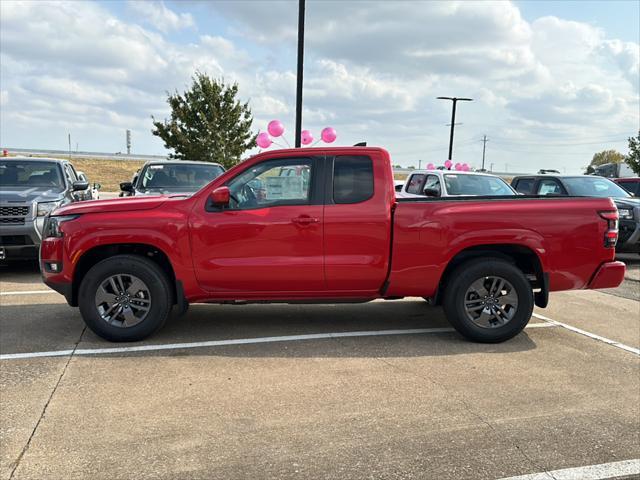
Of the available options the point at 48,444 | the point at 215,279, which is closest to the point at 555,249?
the point at 215,279

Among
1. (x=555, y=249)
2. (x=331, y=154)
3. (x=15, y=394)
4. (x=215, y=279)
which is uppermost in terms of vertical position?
(x=331, y=154)

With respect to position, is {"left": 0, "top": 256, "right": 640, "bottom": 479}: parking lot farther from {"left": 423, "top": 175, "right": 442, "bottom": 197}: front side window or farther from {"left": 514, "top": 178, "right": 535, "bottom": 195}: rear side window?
{"left": 514, "top": 178, "right": 535, "bottom": 195}: rear side window

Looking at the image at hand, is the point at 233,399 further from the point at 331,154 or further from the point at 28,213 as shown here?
the point at 28,213

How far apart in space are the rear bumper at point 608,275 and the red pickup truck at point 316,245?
1 cm

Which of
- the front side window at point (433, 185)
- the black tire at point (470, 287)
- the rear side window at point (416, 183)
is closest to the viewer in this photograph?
the black tire at point (470, 287)

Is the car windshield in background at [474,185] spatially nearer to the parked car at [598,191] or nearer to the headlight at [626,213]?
the parked car at [598,191]

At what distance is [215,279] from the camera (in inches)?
196

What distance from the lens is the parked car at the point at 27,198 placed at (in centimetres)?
766

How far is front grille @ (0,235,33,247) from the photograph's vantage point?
7.62 meters

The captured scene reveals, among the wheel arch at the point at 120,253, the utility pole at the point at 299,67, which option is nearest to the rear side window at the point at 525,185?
the utility pole at the point at 299,67

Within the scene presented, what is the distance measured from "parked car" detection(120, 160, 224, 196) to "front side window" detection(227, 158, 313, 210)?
447cm

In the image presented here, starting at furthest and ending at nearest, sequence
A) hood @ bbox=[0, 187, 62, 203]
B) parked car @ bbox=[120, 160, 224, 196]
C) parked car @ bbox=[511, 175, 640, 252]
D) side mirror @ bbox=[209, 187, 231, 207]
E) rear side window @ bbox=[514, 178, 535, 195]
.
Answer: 1. rear side window @ bbox=[514, 178, 535, 195]
2. parked car @ bbox=[511, 175, 640, 252]
3. parked car @ bbox=[120, 160, 224, 196]
4. hood @ bbox=[0, 187, 62, 203]
5. side mirror @ bbox=[209, 187, 231, 207]

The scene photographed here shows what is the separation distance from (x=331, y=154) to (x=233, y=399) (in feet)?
8.24

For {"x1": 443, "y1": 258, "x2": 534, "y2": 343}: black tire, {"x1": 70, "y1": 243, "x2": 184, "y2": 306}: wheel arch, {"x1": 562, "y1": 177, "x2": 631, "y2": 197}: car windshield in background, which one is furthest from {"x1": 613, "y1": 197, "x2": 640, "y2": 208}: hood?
{"x1": 70, "y1": 243, "x2": 184, "y2": 306}: wheel arch
